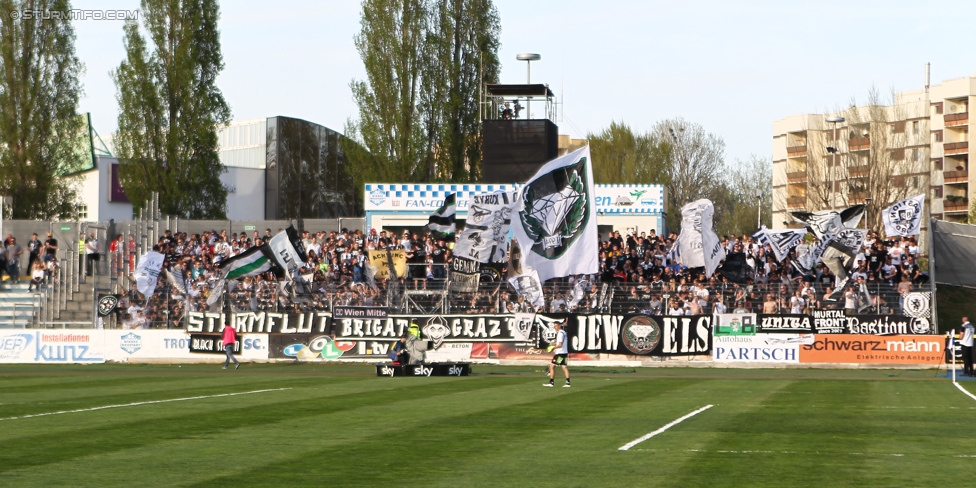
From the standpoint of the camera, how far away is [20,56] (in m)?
61.0

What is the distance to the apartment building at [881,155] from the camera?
72.2 m

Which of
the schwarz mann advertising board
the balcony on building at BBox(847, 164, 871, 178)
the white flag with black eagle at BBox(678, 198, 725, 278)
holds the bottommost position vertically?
the schwarz mann advertising board

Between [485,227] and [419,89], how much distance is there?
77.4 feet

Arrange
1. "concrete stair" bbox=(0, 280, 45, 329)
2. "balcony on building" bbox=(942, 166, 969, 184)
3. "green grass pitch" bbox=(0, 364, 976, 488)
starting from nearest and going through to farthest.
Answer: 1. "green grass pitch" bbox=(0, 364, 976, 488)
2. "concrete stair" bbox=(0, 280, 45, 329)
3. "balcony on building" bbox=(942, 166, 969, 184)

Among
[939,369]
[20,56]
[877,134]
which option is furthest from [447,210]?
[877,134]

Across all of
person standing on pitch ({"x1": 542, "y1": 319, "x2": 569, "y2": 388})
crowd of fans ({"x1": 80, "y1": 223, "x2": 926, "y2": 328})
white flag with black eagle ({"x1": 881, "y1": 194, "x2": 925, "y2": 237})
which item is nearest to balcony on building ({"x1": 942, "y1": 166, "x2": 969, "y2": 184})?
crowd of fans ({"x1": 80, "y1": 223, "x2": 926, "y2": 328})

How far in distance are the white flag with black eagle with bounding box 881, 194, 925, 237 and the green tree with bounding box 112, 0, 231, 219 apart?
122 feet

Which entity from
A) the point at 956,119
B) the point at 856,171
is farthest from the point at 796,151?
the point at 856,171

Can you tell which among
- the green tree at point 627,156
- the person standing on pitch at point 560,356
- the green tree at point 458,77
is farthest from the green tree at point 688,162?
the person standing on pitch at point 560,356

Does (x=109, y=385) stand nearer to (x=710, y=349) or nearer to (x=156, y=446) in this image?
(x=156, y=446)

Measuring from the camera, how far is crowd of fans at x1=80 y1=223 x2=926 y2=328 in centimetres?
4103

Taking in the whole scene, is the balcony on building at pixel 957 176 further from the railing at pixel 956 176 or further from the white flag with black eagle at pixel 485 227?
the white flag with black eagle at pixel 485 227

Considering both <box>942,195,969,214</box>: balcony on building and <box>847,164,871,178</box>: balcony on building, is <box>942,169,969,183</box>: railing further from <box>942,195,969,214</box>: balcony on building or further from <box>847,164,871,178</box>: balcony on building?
<box>847,164,871,178</box>: balcony on building

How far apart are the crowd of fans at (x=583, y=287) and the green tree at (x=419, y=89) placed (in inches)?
669
